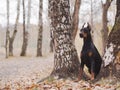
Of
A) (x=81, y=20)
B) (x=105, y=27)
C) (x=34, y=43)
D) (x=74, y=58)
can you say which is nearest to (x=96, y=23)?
(x=81, y=20)

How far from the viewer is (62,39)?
37.5ft

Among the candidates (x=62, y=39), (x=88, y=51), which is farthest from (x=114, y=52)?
(x=62, y=39)

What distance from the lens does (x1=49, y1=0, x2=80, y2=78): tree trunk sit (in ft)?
37.3

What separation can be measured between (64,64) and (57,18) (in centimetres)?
152

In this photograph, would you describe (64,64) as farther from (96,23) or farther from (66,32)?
(96,23)

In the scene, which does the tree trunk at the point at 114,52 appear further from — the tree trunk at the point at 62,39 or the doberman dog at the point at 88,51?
the tree trunk at the point at 62,39

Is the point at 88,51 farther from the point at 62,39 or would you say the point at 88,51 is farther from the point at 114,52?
the point at 62,39

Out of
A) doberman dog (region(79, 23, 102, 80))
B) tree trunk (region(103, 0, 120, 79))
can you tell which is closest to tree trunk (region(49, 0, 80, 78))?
doberman dog (region(79, 23, 102, 80))

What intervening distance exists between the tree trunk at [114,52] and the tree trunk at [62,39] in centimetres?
163

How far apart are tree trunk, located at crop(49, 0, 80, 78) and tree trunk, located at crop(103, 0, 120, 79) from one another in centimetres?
163

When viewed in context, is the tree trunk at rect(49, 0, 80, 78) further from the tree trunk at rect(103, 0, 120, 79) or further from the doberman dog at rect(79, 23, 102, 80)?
the tree trunk at rect(103, 0, 120, 79)

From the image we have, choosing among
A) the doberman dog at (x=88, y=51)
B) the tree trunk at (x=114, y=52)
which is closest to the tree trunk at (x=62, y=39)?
the doberman dog at (x=88, y=51)

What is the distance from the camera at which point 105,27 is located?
2322 cm

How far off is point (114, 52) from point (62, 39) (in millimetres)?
2121
